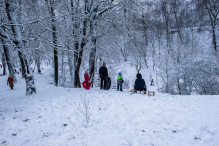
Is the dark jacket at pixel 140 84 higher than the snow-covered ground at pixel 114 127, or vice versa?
the dark jacket at pixel 140 84

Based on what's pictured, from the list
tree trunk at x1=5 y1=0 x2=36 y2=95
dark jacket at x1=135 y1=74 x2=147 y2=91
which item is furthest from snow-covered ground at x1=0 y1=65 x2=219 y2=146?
tree trunk at x1=5 y1=0 x2=36 y2=95

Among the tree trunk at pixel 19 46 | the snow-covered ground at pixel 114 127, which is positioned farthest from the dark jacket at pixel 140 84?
the tree trunk at pixel 19 46

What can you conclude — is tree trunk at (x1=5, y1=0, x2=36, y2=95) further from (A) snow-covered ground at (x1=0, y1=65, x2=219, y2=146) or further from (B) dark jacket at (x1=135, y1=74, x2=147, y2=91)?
(B) dark jacket at (x1=135, y1=74, x2=147, y2=91)

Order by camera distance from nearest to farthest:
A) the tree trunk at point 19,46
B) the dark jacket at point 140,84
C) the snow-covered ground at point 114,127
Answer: the snow-covered ground at point 114,127 → the tree trunk at point 19,46 → the dark jacket at point 140,84

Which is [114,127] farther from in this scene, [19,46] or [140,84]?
[19,46]

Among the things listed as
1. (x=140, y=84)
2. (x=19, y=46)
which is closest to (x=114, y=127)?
(x=140, y=84)

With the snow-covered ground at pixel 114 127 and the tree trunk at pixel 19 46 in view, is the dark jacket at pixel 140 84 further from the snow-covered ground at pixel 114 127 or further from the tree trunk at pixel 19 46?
the tree trunk at pixel 19 46

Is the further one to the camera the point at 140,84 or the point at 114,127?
the point at 140,84

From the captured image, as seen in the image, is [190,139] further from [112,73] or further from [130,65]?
[130,65]

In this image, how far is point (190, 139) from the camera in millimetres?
2715

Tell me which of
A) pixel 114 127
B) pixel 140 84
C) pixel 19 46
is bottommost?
pixel 114 127

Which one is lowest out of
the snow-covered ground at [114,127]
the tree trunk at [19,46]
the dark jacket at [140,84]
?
the snow-covered ground at [114,127]

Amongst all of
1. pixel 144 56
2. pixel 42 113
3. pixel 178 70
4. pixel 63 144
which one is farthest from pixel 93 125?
pixel 144 56

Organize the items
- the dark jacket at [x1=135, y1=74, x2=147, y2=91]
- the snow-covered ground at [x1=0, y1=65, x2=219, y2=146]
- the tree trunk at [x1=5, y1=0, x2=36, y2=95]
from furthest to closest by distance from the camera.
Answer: the dark jacket at [x1=135, y1=74, x2=147, y2=91] → the tree trunk at [x1=5, y1=0, x2=36, y2=95] → the snow-covered ground at [x1=0, y1=65, x2=219, y2=146]
